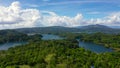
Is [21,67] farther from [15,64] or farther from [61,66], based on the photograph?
[61,66]

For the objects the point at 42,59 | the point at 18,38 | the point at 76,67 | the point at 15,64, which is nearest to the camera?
the point at 76,67

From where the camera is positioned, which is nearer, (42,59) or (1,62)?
(1,62)

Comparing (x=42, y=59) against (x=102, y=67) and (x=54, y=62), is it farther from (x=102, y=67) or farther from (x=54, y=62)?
(x=102, y=67)

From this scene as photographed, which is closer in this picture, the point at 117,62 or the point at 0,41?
the point at 117,62

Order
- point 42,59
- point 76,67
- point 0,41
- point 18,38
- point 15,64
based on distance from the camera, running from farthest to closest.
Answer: point 18,38 → point 0,41 → point 42,59 → point 15,64 → point 76,67

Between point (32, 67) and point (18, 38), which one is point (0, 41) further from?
point (32, 67)

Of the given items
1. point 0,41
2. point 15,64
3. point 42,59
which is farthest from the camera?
point 0,41

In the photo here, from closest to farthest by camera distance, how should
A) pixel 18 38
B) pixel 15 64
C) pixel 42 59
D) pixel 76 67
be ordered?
1. pixel 76 67
2. pixel 15 64
3. pixel 42 59
4. pixel 18 38

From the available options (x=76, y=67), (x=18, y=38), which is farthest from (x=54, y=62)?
(x=18, y=38)

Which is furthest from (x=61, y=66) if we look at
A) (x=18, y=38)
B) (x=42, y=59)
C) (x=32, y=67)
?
(x=18, y=38)
